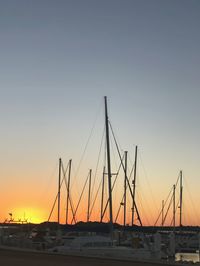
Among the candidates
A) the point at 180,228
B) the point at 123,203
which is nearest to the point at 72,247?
the point at 123,203

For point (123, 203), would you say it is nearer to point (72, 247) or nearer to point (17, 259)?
point (72, 247)

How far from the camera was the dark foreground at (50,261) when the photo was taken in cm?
2429

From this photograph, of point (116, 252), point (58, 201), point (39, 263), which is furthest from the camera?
point (58, 201)

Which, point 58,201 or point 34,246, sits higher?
point 58,201

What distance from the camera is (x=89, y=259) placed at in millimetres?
26734

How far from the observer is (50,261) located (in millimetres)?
25312

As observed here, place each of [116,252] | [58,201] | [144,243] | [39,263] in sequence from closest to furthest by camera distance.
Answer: [39,263] < [116,252] < [144,243] < [58,201]

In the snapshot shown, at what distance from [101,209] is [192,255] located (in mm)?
10674

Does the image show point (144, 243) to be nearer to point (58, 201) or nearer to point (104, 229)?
point (104, 229)

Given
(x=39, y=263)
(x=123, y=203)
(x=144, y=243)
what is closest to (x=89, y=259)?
(x=39, y=263)

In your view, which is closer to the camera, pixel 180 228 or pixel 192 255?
pixel 192 255

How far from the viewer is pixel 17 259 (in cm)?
2584

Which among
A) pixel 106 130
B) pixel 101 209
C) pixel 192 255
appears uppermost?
pixel 106 130

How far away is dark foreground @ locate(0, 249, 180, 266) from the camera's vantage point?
24.3m
